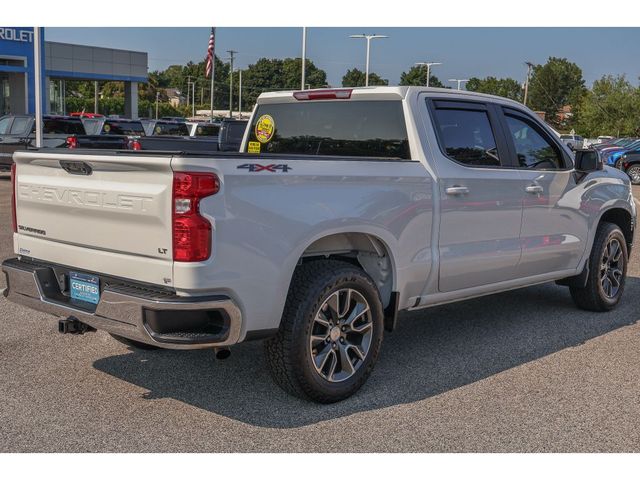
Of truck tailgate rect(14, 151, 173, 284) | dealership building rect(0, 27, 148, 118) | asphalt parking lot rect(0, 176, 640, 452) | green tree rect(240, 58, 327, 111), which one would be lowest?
asphalt parking lot rect(0, 176, 640, 452)

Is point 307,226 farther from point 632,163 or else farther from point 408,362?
point 632,163

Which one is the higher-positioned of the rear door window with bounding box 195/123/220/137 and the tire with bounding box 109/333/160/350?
the rear door window with bounding box 195/123/220/137

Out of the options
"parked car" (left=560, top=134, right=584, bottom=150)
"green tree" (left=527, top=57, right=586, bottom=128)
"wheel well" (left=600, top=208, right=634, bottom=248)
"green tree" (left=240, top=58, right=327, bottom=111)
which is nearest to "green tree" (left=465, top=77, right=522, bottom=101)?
"green tree" (left=527, top=57, right=586, bottom=128)

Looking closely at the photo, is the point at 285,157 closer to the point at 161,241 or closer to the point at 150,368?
the point at 161,241

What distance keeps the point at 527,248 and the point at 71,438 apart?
3791mm

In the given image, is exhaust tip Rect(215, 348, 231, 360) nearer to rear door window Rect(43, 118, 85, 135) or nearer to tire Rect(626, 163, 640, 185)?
rear door window Rect(43, 118, 85, 135)

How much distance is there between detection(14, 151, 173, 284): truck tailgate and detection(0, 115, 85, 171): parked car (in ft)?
51.1

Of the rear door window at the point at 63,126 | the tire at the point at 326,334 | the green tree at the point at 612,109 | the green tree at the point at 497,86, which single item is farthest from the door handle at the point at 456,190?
the green tree at the point at 497,86

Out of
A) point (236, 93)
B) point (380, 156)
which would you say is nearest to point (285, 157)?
point (380, 156)

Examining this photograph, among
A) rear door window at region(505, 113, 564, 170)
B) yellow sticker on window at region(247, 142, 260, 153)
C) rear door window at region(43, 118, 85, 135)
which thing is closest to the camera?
rear door window at region(505, 113, 564, 170)

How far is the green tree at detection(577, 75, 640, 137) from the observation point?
77062 mm

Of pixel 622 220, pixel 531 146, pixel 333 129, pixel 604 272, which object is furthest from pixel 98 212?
pixel 622 220

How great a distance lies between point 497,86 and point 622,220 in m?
130

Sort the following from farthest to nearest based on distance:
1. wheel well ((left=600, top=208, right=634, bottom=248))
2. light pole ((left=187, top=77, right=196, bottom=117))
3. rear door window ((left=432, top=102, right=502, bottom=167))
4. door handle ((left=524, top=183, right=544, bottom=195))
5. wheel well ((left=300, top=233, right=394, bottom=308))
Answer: light pole ((left=187, top=77, right=196, bottom=117)) < wheel well ((left=600, top=208, right=634, bottom=248)) < door handle ((left=524, top=183, right=544, bottom=195)) < rear door window ((left=432, top=102, right=502, bottom=167)) < wheel well ((left=300, top=233, right=394, bottom=308))
